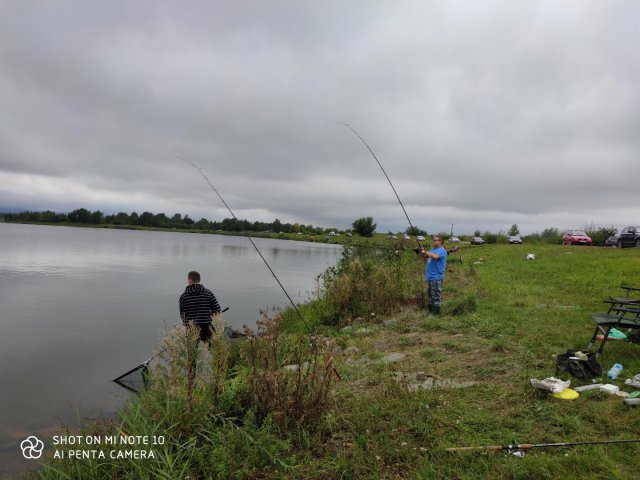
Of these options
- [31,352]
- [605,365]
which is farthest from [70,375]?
[605,365]

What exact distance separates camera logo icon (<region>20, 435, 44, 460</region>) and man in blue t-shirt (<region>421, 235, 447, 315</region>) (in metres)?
8.01

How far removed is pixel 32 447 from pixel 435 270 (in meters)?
8.31

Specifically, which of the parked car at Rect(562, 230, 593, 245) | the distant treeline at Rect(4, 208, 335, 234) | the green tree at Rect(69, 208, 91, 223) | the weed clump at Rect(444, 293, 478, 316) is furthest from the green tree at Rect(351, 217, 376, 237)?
the weed clump at Rect(444, 293, 478, 316)

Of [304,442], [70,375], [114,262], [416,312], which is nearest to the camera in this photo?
[304,442]

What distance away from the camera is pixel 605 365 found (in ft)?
16.9

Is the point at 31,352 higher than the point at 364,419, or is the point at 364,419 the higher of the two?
the point at 364,419

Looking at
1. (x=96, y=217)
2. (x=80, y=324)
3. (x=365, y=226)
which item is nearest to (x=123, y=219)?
(x=96, y=217)

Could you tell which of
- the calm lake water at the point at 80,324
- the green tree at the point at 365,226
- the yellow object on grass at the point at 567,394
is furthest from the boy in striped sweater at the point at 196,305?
the green tree at the point at 365,226

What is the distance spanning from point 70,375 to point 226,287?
42.8 feet

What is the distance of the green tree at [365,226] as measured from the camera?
10925 cm

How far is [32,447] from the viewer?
5703mm

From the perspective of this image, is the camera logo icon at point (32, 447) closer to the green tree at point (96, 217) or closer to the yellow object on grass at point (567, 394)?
the yellow object on grass at point (567, 394)

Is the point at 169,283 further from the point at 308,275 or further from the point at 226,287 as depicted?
the point at 308,275

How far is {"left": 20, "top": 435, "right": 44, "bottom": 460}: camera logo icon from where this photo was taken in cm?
538
